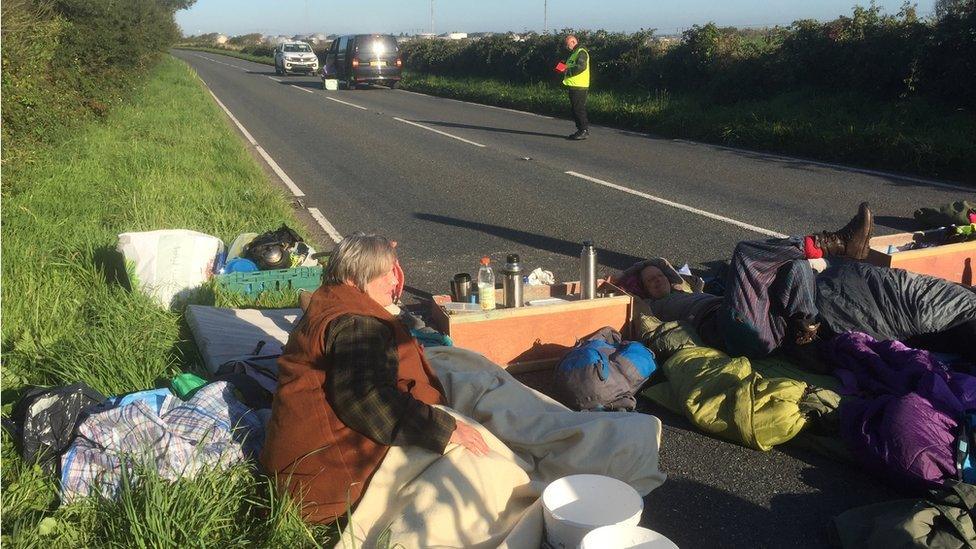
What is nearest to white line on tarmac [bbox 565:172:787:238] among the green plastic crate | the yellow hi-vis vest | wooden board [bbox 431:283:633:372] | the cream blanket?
wooden board [bbox 431:283:633:372]

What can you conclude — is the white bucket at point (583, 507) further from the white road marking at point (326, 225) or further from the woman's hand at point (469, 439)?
the white road marking at point (326, 225)

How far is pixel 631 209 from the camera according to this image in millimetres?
9781

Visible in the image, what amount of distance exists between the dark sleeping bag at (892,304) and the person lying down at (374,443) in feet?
8.55

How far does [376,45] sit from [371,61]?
87 cm

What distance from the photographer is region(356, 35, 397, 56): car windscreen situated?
112 feet

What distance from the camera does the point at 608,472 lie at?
376cm

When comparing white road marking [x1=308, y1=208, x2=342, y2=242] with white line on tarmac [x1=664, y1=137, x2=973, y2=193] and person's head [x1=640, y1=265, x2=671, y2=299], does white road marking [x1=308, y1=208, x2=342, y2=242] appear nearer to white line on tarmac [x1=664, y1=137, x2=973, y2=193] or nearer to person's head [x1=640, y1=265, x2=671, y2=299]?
person's head [x1=640, y1=265, x2=671, y2=299]

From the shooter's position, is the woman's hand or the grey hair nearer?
the woman's hand

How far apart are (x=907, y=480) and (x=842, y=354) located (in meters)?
1.19

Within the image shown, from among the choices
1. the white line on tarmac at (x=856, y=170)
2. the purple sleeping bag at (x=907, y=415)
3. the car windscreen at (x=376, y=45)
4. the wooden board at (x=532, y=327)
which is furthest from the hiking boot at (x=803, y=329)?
the car windscreen at (x=376, y=45)

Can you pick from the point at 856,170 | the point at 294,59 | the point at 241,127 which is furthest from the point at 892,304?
the point at 294,59

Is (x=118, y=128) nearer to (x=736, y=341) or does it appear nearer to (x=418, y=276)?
(x=418, y=276)

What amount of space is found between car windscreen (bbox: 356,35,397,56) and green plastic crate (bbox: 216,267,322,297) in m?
29.1

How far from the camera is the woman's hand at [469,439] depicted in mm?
3277
